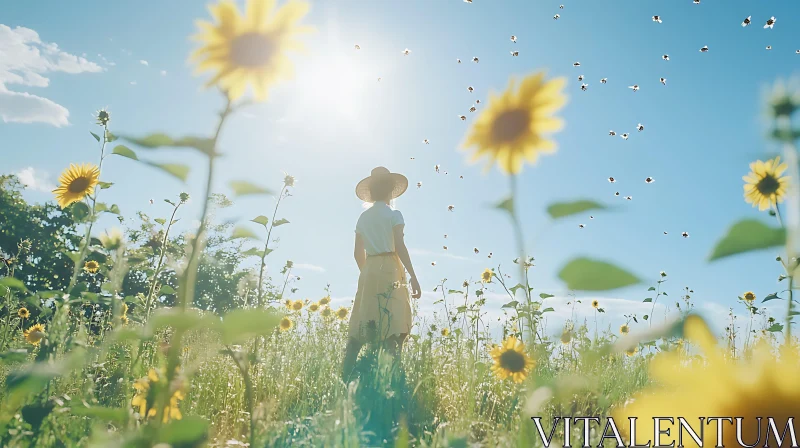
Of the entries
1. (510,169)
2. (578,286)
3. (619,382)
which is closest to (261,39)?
(510,169)

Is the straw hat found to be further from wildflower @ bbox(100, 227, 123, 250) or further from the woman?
wildflower @ bbox(100, 227, 123, 250)

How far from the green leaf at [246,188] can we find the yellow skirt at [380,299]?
12.9 feet

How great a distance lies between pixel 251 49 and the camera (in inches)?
35.5

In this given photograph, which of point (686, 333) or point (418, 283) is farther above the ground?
point (418, 283)

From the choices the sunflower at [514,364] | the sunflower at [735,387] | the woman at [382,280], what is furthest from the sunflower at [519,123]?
the woman at [382,280]

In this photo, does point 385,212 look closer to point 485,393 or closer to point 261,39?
point 485,393

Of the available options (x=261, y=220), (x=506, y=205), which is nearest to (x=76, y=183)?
(x=261, y=220)

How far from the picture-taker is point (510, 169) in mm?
1125

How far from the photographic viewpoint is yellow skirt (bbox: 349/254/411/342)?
484cm

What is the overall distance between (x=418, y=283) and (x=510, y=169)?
4062mm

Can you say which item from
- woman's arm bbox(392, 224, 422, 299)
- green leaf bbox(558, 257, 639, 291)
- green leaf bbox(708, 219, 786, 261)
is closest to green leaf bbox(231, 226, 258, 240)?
green leaf bbox(558, 257, 639, 291)

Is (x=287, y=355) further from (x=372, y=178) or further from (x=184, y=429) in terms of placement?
(x=184, y=429)

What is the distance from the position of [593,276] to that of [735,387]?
13cm

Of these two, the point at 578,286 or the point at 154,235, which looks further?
the point at 154,235
